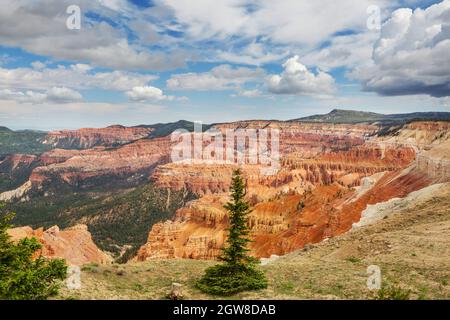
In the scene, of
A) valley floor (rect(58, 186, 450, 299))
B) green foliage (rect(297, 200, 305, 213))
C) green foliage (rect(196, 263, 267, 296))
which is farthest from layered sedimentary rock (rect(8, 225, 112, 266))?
green foliage (rect(297, 200, 305, 213))

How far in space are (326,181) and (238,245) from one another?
165m

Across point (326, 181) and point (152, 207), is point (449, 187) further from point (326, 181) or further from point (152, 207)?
point (152, 207)

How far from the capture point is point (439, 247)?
2533 cm

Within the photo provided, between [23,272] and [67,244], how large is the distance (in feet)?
153

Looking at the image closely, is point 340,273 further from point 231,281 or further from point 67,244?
point 67,244

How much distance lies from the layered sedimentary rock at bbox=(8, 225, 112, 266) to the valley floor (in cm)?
2208

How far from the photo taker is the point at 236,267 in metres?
20.1

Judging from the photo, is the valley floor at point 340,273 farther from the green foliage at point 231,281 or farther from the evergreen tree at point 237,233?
the evergreen tree at point 237,233

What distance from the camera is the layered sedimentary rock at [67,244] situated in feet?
144

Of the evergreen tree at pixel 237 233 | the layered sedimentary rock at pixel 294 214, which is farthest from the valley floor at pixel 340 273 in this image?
the layered sedimentary rock at pixel 294 214

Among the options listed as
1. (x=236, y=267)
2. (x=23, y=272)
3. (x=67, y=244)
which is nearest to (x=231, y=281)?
(x=236, y=267)

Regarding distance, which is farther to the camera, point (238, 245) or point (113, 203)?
point (113, 203)

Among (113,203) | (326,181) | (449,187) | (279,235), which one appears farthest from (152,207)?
(449,187)

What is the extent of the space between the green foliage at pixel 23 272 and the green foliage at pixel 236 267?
7.38 metres
